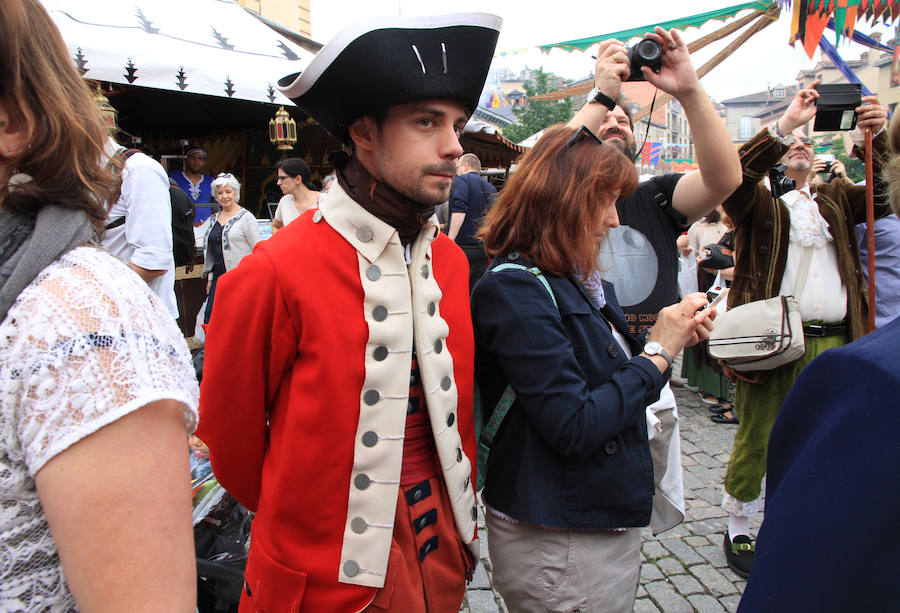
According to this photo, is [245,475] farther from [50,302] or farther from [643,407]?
[643,407]

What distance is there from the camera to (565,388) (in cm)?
144

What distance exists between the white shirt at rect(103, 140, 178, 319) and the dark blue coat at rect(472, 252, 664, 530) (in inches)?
89.9

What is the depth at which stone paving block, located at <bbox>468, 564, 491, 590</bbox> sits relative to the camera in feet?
9.19

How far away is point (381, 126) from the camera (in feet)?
4.35

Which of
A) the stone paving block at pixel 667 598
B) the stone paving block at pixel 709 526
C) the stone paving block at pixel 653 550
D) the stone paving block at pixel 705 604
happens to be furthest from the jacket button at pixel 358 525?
the stone paving block at pixel 709 526

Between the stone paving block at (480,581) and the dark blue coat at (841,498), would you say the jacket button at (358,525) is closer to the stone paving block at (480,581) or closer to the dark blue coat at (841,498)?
the dark blue coat at (841,498)

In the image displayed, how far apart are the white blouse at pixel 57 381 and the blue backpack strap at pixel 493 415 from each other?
98cm

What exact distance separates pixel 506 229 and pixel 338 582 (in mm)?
1037

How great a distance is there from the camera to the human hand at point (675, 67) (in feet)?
6.28

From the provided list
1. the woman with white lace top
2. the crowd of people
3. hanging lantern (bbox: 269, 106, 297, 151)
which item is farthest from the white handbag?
hanging lantern (bbox: 269, 106, 297, 151)

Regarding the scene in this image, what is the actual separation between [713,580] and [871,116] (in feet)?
7.92

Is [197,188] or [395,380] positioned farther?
[197,188]

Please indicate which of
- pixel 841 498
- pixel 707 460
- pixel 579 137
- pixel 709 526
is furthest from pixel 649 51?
pixel 707 460

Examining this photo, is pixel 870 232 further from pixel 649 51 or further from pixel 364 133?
pixel 364 133
